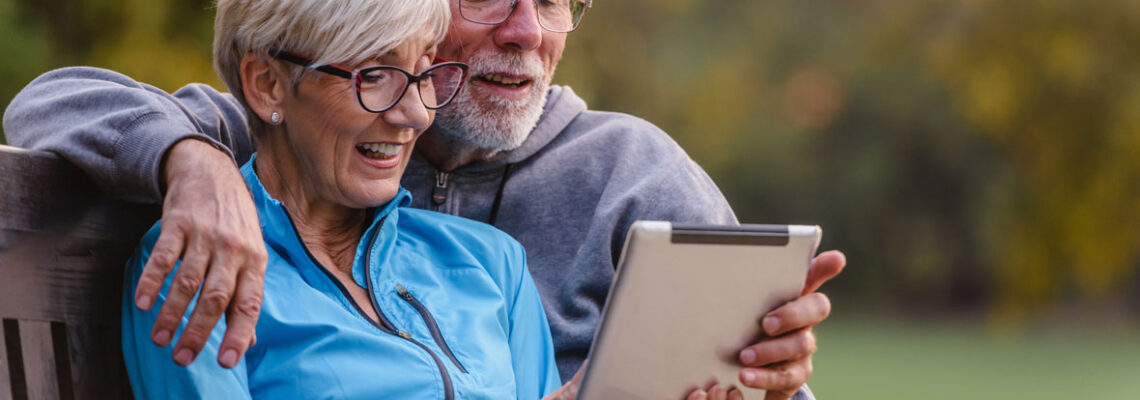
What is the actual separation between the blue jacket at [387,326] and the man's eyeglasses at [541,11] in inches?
19.4

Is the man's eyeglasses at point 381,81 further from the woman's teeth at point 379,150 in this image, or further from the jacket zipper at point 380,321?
the jacket zipper at point 380,321

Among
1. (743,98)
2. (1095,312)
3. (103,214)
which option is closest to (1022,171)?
(743,98)

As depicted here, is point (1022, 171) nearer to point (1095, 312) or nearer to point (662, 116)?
point (662, 116)

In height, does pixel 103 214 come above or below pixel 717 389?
above

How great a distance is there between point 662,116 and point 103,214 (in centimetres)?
827

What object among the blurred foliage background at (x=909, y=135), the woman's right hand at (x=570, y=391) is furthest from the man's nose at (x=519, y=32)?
the blurred foliage background at (x=909, y=135)

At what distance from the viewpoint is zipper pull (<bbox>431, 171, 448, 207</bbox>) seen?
2.90 metres

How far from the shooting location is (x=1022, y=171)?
396 inches

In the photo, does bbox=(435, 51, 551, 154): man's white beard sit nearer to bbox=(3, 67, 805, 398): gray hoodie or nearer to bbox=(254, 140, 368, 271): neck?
bbox=(3, 67, 805, 398): gray hoodie

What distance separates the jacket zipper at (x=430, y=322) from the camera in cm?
234

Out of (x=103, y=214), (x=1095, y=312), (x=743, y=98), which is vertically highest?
(x=103, y=214)

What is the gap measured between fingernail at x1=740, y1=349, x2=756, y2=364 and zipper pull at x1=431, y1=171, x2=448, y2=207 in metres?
0.95

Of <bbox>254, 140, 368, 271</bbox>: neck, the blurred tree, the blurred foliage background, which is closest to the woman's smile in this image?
<bbox>254, 140, 368, 271</bbox>: neck

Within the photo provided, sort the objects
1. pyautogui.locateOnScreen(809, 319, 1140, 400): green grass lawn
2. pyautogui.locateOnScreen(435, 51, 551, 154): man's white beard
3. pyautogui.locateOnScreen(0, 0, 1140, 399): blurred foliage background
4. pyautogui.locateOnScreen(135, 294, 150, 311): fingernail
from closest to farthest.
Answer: pyautogui.locateOnScreen(135, 294, 150, 311): fingernail → pyautogui.locateOnScreen(435, 51, 551, 154): man's white beard → pyautogui.locateOnScreen(0, 0, 1140, 399): blurred foliage background → pyautogui.locateOnScreen(809, 319, 1140, 400): green grass lawn
